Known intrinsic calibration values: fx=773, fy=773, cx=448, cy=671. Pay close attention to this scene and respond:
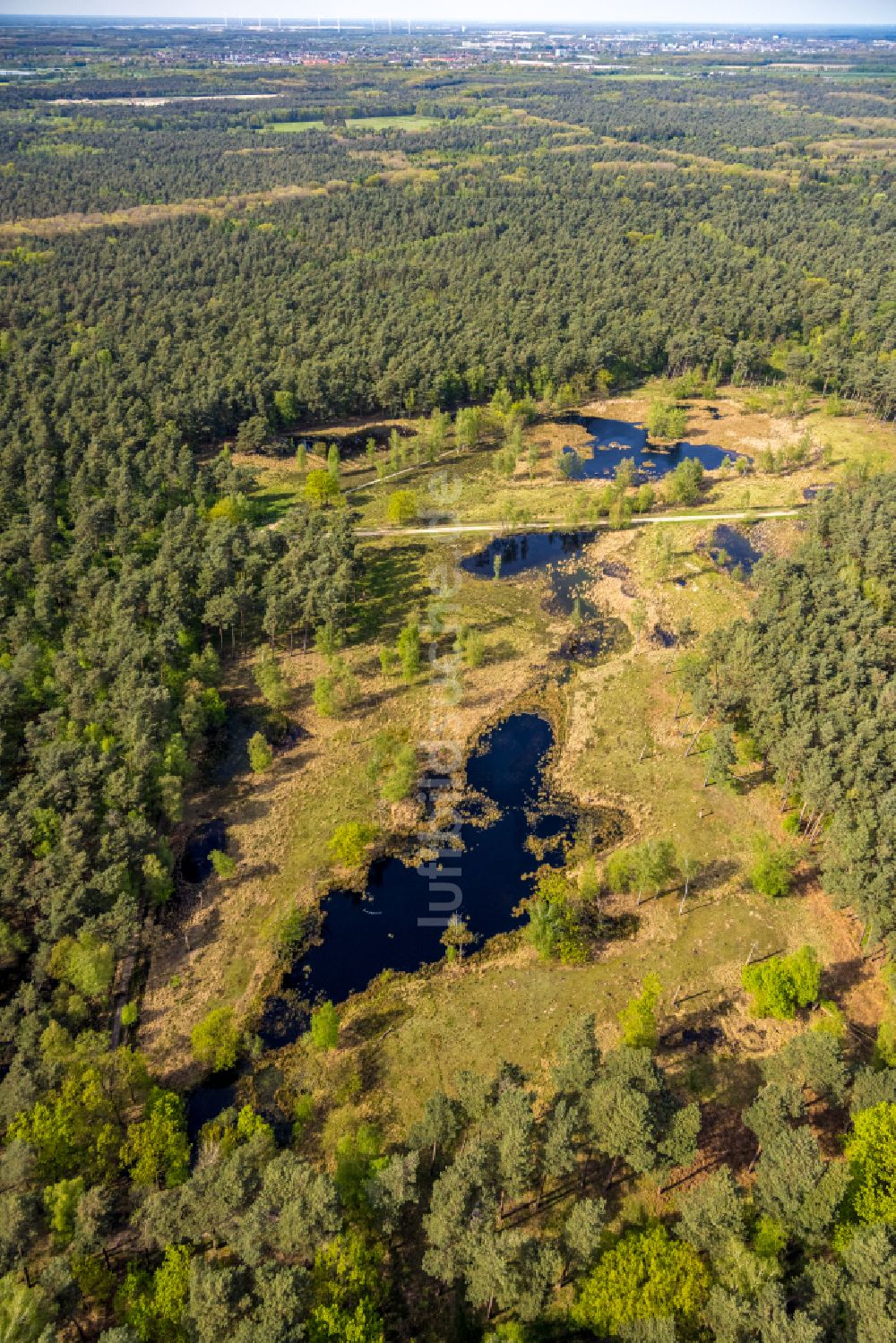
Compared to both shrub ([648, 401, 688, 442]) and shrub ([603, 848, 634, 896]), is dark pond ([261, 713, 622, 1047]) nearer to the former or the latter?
shrub ([603, 848, 634, 896])

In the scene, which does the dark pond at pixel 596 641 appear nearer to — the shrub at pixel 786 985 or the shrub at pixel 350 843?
the shrub at pixel 350 843

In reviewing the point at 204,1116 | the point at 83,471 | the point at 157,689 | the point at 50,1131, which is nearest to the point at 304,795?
the point at 157,689

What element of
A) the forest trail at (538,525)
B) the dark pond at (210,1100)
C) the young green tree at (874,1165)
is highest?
the forest trail at (538,525)

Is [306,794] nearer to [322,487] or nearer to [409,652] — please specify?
[409,652]

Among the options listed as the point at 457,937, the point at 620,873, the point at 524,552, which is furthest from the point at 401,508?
the point at 457,937

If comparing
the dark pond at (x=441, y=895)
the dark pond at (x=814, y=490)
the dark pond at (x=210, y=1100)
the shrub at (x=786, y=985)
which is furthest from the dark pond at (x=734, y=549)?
the dark pond at (x=210, y=1100)

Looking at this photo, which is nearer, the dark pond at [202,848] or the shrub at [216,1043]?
the shrub at [216,1043]
